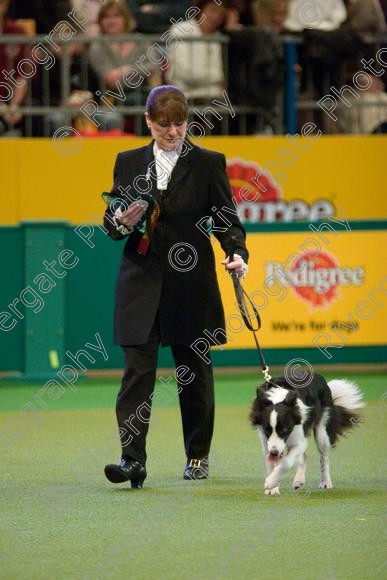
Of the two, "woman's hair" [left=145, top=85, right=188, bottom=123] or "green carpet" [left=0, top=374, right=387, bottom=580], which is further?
"woman's hair" [left=145, top=85, right=188, bottom=123]

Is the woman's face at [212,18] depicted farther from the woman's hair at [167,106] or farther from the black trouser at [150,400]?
the black trouser at [150,400]

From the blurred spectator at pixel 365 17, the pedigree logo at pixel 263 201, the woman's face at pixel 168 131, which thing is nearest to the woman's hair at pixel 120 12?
the pedigree logo at pixel 263 201

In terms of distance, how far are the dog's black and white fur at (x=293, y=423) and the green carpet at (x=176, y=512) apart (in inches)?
5.5

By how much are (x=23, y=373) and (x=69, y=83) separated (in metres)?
2.76


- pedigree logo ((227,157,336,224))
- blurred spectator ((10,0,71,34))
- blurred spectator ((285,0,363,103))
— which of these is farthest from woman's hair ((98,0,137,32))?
pedigree logo ((227,157,336,224))

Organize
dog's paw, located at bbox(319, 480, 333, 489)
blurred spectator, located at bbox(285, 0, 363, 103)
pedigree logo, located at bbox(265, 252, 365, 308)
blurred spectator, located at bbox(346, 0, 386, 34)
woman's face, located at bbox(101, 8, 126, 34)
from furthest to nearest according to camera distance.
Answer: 1. blurred spectator, located at bbox(346, 0, 386, 34)
2. blurred spectator, located at bbox(285, 0, 363, 103)
3. woman's face, located at bbox(101, 8, 126, 34)
4. pedigree logo, located at bbox(265, 252, 365, 308)
5. dog's paw, located at bbox(319, 480, 333, 489)

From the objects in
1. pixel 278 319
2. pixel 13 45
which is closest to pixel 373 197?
pixel 278 319

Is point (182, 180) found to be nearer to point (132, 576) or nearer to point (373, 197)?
point (132, 576)

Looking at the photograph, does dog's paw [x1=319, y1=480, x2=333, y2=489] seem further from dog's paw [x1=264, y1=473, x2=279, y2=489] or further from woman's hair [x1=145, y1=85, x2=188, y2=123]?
woman's hair [x1=145, y1=85, x2=188, y2=123]

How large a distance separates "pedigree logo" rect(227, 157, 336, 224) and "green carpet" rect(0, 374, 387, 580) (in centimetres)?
326

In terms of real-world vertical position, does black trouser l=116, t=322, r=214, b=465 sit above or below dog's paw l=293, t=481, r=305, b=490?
above

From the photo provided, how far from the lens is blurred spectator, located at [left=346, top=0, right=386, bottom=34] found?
43.9ft

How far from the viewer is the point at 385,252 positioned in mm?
12172

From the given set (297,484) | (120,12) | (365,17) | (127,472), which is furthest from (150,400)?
(365,17)
